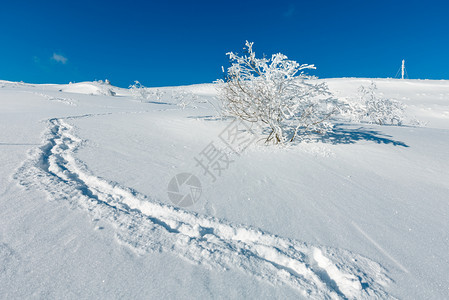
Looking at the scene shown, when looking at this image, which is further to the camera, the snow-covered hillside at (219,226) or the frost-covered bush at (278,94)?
the frost-covered bush at (278,94)

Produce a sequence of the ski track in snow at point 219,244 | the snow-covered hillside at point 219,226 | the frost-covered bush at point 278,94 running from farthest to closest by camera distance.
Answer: the frost-covered bush at point 278,94
the ski track in snow at point 219,244
the snow-covered hillside at point 219,226

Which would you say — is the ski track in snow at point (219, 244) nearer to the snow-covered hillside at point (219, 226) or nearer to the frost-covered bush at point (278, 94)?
the snow-covered hillside at point (219, 226)

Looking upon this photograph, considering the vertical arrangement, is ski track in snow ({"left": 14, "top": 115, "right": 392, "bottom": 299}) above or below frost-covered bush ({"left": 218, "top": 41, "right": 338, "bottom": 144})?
below

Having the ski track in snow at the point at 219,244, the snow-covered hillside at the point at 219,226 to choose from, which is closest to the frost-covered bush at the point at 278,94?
the snow-covered hillside at the point at 219,226

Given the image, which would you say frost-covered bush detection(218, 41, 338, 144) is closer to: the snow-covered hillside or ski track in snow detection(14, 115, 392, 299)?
the snow-covered hillside

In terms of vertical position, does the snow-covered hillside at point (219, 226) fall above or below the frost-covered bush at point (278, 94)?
below

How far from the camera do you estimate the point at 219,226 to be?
232 cm

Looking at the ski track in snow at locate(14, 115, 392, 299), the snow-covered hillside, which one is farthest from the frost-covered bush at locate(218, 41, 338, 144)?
the ski track in snow at locate(14, 115, 392, 299)

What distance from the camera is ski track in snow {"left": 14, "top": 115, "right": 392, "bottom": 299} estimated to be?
1747 millimetres

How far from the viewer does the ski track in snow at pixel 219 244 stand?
175 centimetres

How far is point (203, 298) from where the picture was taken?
1.50 metres

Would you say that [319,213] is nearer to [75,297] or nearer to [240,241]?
[240,241]

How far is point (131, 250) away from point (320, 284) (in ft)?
4.52

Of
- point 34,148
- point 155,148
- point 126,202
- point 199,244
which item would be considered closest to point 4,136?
point 34,148
